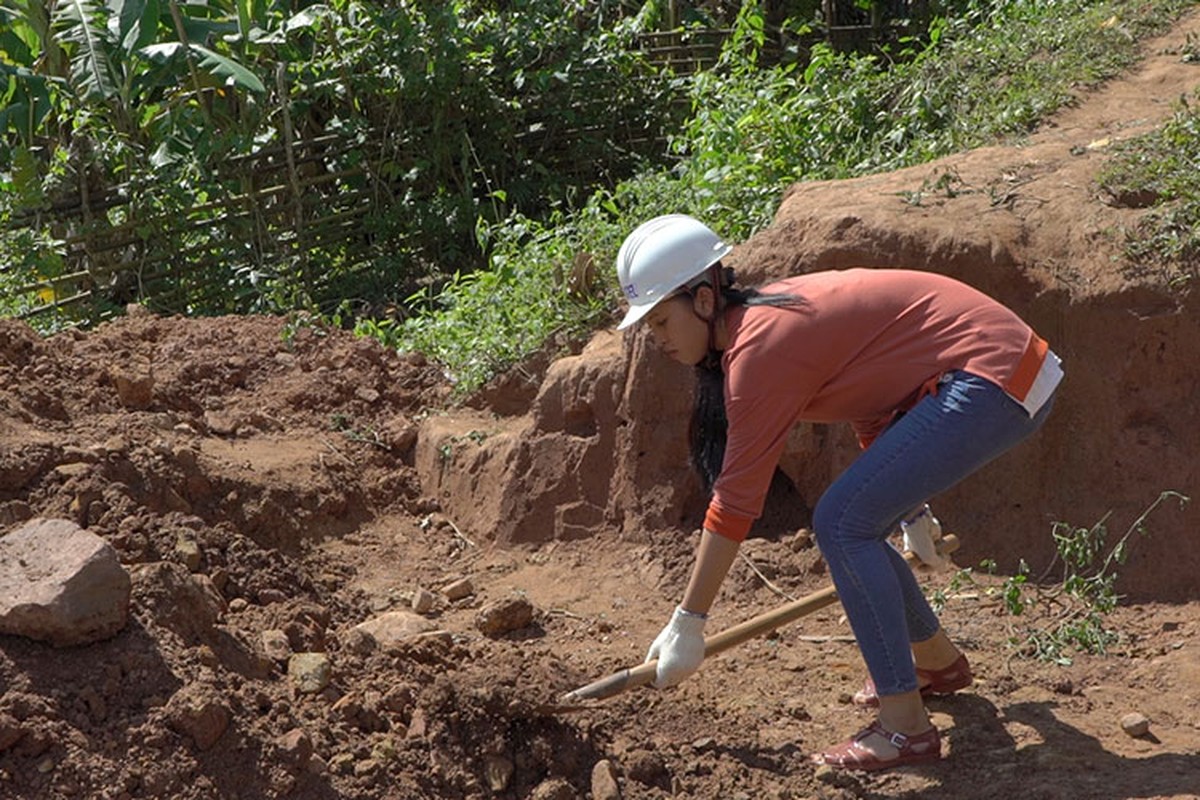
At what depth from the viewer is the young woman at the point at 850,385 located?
3.73 m

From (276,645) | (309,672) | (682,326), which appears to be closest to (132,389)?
(276,645)

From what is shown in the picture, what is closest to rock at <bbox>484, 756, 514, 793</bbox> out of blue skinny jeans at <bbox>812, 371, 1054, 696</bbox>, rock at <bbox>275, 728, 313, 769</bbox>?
rock at <bbox>275, 728, 313, 769</bbox>

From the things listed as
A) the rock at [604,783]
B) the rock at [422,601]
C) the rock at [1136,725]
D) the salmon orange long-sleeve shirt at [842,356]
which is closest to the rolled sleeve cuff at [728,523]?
the salmon orange long-sleeve shirt at [842,356]

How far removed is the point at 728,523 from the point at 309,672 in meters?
1.32

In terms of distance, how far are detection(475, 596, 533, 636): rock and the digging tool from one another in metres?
0.97

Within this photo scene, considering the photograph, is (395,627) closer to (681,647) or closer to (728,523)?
(681,647)

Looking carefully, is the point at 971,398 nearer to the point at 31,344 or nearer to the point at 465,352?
the point at 465,352

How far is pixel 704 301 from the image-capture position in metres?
3.80

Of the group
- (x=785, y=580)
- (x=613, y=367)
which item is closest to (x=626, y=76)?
(x=613, y=367)

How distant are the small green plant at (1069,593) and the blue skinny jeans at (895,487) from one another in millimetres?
820

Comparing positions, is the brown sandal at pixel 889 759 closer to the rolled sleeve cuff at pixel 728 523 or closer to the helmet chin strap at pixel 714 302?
the rolled sleeve cuff at pixel 728 523

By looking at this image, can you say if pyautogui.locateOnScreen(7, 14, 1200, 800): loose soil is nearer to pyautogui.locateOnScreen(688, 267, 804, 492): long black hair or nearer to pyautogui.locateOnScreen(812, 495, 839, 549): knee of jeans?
pyautogui.locateOnScreen(812, 495, 839, 549): knee of jeans

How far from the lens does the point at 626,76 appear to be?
9.80 m

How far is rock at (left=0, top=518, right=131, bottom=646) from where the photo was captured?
12.8ft
